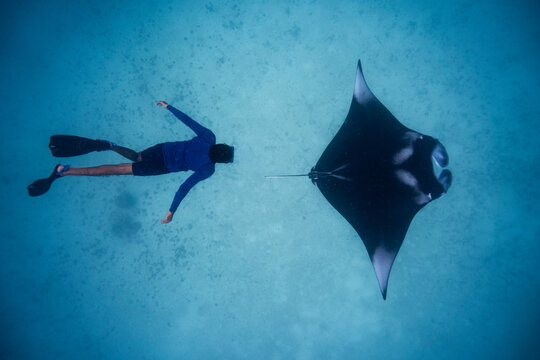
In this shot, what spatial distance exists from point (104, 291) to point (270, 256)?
2045mm

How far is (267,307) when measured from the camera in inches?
118

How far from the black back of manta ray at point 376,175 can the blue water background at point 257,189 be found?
0.67 m

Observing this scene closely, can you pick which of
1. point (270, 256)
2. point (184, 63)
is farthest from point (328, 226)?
point (184, 63)

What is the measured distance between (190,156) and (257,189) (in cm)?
102

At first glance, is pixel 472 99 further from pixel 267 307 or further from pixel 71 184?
pixel 71 184

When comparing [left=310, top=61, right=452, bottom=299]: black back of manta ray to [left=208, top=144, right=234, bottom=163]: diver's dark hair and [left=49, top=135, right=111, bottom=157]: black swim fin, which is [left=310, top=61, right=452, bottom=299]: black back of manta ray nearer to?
[left=208, top=144, right=234, bottom=163]: diver's dark hair

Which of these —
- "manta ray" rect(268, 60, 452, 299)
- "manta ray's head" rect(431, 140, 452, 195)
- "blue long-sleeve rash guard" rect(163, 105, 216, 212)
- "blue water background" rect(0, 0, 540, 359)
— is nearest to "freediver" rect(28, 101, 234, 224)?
"blue long-sleeve rash guard" rect(163, 105, 216, 212)

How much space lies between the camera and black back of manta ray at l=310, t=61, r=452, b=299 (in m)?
2.21

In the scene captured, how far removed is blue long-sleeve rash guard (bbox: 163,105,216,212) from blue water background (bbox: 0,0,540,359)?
0.63m

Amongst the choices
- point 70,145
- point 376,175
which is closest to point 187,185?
point 70,145

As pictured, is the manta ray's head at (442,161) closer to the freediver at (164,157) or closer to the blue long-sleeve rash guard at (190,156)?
the freediver at (164,157)

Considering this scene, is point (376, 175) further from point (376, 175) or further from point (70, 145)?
point (70, 145)

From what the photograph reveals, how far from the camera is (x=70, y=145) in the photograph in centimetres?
229

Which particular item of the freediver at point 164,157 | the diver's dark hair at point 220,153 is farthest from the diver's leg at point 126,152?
the diver's dark hair at point 220,153
